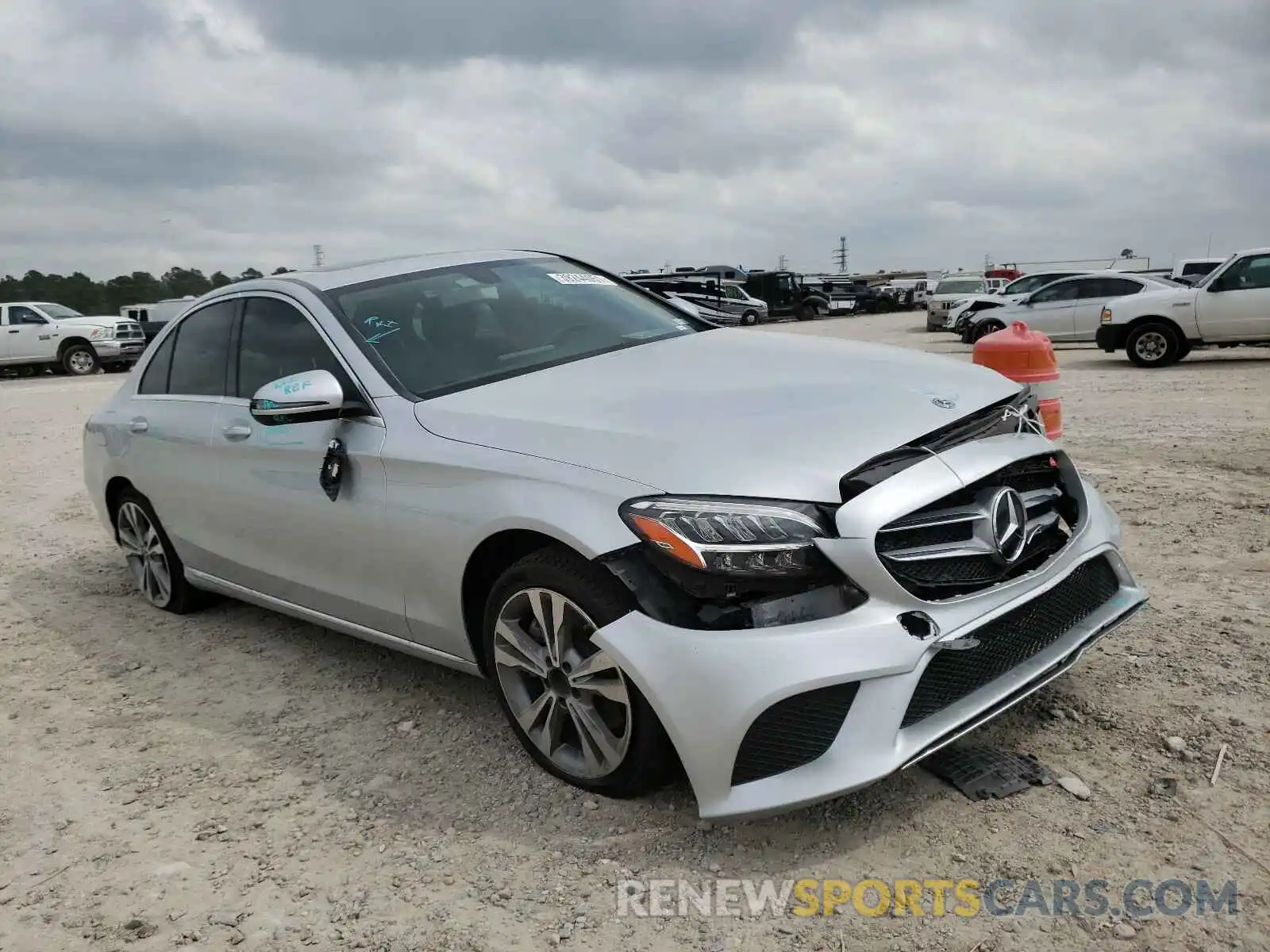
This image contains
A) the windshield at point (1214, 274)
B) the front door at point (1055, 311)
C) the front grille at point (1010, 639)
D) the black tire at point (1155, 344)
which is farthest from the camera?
the front door at point (1055, 311)

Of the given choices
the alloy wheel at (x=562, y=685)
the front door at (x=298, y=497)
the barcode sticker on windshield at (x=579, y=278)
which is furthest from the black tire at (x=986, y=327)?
the alloy wheel at (x=562, y=685)

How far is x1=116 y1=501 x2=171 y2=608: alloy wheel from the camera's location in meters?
5.09

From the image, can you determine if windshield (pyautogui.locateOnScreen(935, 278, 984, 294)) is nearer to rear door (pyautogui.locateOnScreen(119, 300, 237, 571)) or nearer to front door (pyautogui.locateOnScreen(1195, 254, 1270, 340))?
front door (pyautogui.locateOnScreen(1195, 254, 1270, 340))

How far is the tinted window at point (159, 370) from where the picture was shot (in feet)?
16.5

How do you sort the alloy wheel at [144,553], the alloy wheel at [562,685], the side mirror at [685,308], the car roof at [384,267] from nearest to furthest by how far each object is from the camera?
the alloy wheel at [562,685], the car roof at [384,267], the side mirror at [685,308], the alloy wheel at [144,553]

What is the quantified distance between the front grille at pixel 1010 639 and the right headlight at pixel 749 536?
1.40 feet

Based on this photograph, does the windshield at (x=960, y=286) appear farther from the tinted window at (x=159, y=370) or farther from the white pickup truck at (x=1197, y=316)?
the tinted window at (x=159, y=370)

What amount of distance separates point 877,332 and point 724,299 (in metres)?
9.42

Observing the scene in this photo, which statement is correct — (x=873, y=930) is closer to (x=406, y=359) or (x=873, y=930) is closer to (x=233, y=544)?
(x=406, y=359)

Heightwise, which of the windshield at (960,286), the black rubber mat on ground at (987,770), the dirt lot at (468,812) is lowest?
the dirt lot at (468,812)

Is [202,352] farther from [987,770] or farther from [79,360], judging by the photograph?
[79,360]

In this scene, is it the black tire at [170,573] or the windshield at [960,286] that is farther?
the windshield at [960,286]

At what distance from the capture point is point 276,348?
13.6ft

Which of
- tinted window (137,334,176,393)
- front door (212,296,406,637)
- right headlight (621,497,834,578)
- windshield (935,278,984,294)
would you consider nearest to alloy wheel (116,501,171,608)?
tinted window (137,334,176,393)
